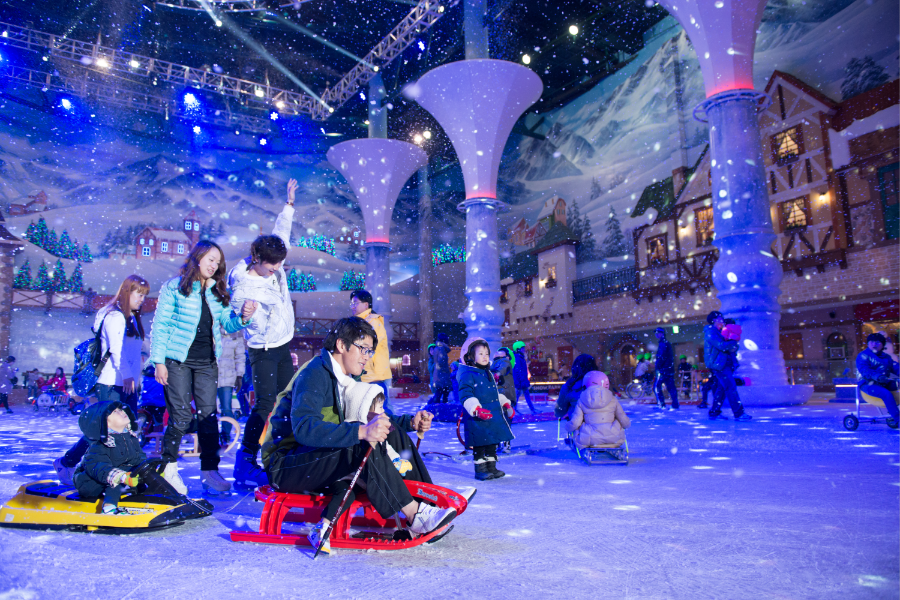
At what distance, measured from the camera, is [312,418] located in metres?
2.10

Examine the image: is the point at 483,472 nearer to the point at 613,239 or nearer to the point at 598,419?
the point at 598,419

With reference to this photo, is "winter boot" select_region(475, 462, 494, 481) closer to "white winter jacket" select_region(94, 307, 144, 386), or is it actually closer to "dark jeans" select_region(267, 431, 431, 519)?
"dark jeans" select_region(267, 431, 431, 519)

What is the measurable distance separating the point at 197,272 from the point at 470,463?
2710mm

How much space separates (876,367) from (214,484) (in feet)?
19.7

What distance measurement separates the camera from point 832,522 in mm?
2273

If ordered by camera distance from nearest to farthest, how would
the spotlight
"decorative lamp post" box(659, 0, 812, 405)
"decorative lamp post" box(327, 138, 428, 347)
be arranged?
1. "decorative lamp post" box(659, 0, 812, 405)
2. "decorative lamp post" box(327, 138, 428, 347)
3. the spotlight

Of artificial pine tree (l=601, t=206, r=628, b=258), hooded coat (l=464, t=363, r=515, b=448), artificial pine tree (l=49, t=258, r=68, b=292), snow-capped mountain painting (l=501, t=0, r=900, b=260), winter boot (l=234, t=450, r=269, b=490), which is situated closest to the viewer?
winter boot (l=234, t=450, r=269, b=490)

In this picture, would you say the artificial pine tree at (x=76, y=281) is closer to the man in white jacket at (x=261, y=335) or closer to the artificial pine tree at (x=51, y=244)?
the artificial pine tree at (x=51, y=244)

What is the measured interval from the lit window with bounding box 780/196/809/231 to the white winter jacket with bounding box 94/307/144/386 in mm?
16282

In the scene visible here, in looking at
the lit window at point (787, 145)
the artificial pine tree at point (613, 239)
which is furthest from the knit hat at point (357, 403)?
the artificial pine tree at point (613, 239)

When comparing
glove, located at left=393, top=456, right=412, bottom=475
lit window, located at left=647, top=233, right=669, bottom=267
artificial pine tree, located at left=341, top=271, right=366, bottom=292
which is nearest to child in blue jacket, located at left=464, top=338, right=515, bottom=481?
glove, located at left=393, top=456, right=412, bottom=475

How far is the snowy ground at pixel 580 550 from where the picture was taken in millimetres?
1675

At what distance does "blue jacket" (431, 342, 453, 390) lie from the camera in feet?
30.5

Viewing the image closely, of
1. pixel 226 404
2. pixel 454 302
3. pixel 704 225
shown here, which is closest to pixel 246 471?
pixel 226 404
